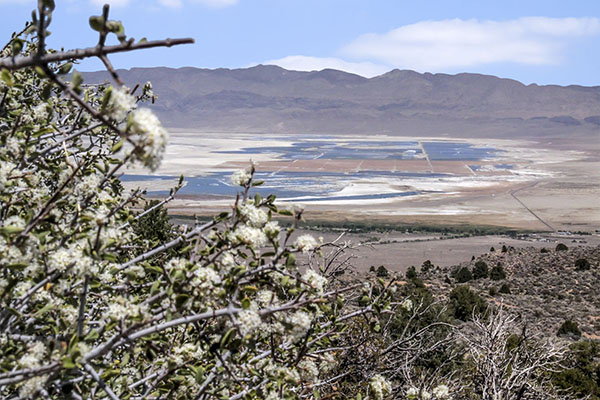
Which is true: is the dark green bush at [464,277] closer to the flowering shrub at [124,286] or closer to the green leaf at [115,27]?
the flowering shrub at [124,286]

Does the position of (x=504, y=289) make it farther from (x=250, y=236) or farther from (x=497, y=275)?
(x=250, y=236)

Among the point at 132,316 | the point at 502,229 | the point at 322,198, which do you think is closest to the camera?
the point at 132,316

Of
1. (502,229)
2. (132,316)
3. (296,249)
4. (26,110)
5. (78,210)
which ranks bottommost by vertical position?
(502,229)

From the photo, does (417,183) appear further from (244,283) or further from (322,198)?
(244,283)

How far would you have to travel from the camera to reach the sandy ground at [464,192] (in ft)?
206

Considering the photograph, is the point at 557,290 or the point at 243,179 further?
the point at 557,290

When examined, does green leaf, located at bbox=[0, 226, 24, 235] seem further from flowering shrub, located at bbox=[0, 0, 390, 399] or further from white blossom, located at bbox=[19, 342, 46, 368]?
white blossom, located at bbox=[19, 342, 46, 368]

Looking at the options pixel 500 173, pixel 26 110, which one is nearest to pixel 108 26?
pixel 26 110

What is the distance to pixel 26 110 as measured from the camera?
13.9 feet

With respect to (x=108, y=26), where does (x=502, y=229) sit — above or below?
below

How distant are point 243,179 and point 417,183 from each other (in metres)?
88.0

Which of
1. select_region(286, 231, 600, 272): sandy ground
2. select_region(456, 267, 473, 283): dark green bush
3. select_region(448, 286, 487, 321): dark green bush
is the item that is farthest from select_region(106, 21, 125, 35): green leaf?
select_region(286, 231, 600, 272): sandy ground

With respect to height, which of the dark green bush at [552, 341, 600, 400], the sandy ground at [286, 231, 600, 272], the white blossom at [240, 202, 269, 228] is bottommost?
the sandy ground at [286, 231, 600, 272]

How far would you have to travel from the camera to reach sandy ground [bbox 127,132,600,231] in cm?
6266
